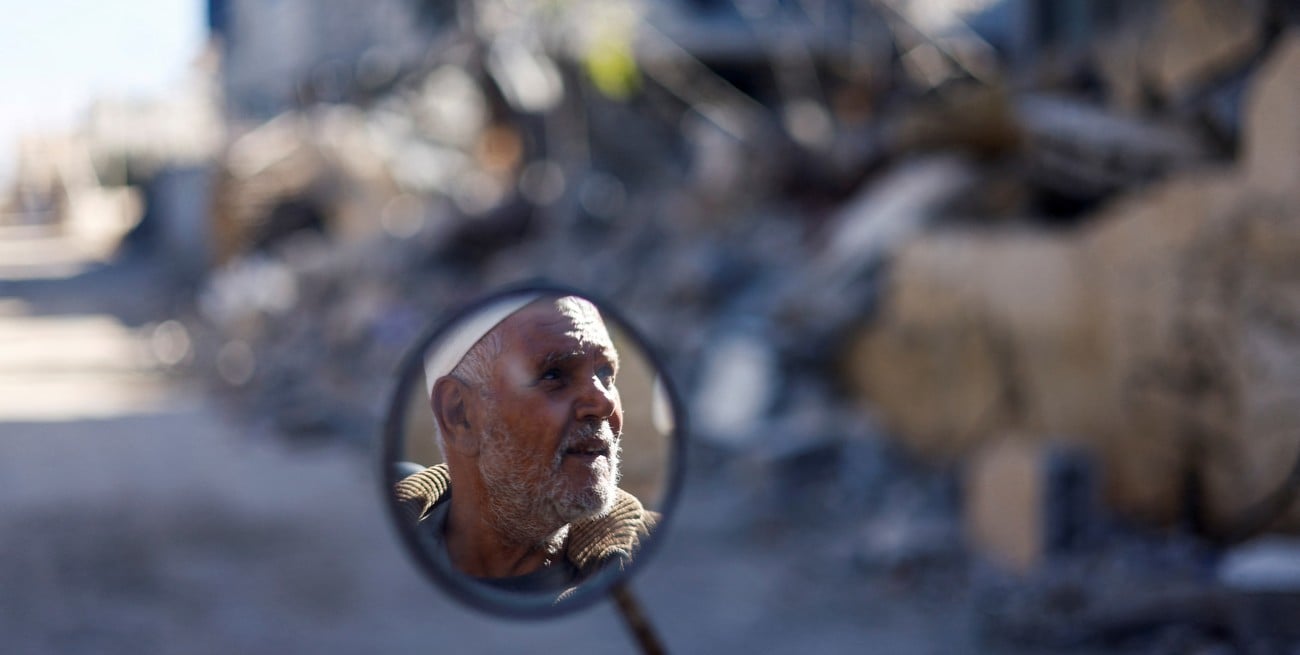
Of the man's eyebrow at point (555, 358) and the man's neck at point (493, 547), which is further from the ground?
the man's eyebrow at point (555, 358)

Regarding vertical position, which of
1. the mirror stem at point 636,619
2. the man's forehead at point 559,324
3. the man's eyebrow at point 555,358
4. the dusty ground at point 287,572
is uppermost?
the dusty ground at point 287,572

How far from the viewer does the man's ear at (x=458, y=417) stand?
1.35 meters

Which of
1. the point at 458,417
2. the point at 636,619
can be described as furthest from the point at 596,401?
the point at 636,619

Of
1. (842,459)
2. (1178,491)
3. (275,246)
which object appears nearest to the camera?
(1178,491)

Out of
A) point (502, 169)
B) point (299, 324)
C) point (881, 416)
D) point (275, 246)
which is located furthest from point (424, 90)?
point (881, 416)

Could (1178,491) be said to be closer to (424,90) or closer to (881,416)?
(881,416)

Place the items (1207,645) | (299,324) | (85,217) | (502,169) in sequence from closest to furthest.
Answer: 1. (1207,645)
2. (299,324)
3. (502,169)
4. (85,217)

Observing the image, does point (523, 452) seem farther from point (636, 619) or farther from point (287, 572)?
point (287, 572)

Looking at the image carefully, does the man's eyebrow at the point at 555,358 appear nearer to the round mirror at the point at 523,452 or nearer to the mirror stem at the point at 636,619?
the round mirror at the point at 523,452

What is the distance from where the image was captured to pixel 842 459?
5984mm

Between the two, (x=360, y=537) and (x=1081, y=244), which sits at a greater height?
(x=1081, y=244)

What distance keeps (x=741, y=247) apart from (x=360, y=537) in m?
4.42

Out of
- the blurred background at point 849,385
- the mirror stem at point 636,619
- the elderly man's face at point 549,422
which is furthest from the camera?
the blurred background at point 849,385

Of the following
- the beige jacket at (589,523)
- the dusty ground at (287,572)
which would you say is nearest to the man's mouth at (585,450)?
the beige jacket at (589,523)
